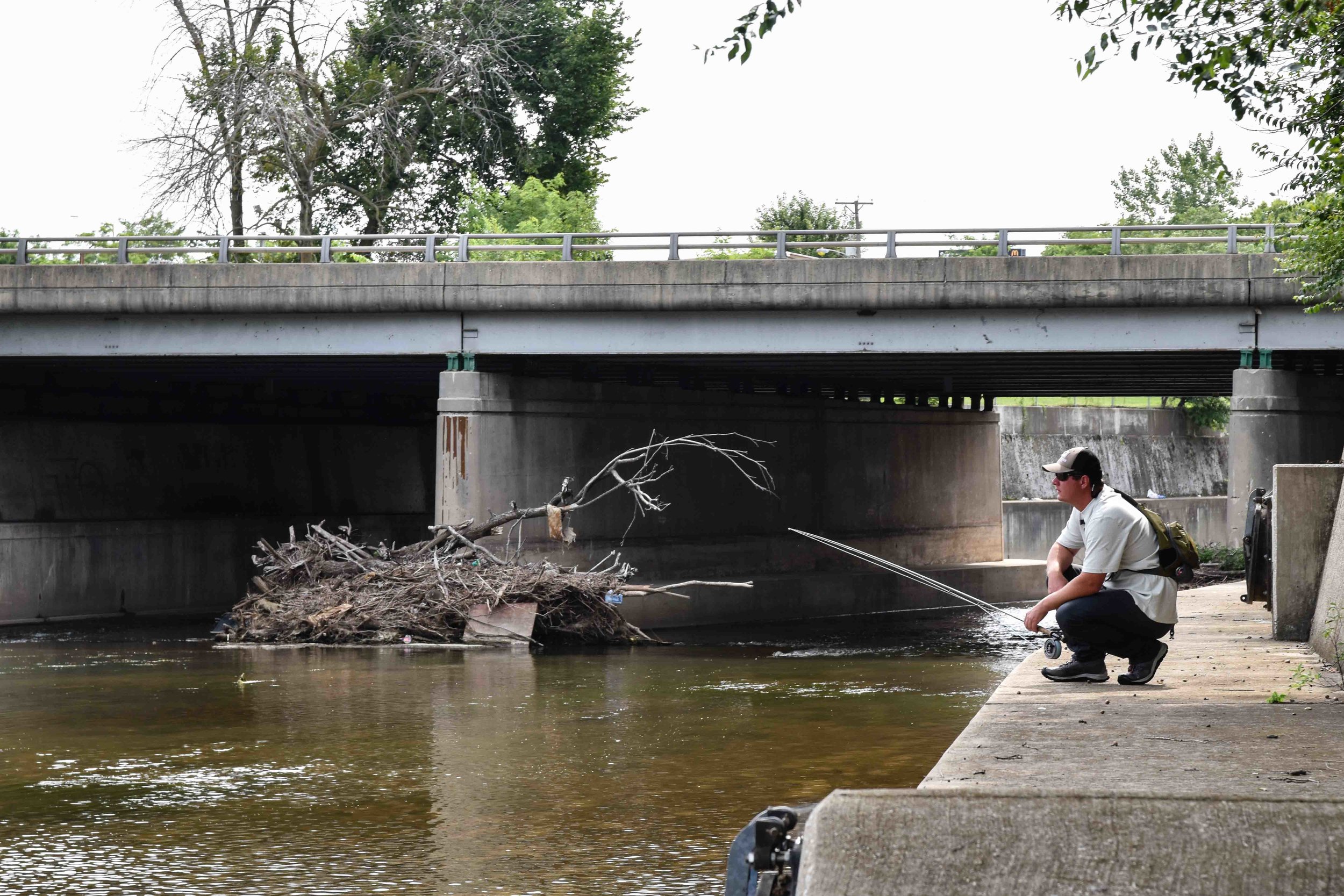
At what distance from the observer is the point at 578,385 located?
26484mm

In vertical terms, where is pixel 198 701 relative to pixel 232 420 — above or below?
below

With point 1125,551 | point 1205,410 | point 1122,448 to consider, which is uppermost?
→ point 1205,410

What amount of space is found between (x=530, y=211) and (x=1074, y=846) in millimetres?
48687

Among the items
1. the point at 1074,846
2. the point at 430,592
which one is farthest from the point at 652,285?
the point at 1074,846

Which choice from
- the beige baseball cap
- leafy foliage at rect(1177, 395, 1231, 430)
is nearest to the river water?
the beige baseball cap

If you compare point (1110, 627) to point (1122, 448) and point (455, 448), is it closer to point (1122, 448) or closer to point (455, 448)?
point (455, 448)

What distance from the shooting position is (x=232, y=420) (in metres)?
32.4

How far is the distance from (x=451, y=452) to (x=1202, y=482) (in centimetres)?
3946

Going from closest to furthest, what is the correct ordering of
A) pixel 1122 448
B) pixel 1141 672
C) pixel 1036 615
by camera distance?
pixel 1036 615, pixel 1141 672, pixel 1122 448

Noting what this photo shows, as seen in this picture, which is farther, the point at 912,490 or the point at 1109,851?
the point at 912,490

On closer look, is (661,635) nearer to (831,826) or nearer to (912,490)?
(912,490)

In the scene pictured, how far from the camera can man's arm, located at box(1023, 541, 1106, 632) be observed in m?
7.63

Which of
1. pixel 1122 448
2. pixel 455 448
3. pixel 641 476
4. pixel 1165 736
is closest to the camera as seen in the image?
pixel 1165 736

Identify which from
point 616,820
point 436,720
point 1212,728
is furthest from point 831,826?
point 436,720
